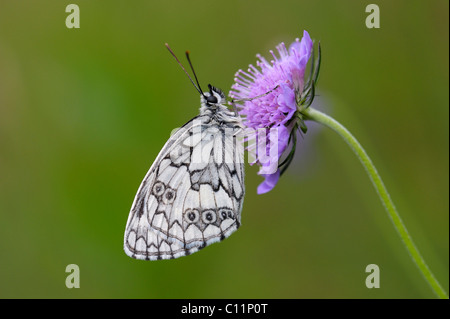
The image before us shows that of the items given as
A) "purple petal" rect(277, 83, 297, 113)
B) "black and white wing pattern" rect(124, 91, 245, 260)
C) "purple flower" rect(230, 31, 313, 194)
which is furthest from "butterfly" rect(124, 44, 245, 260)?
"purple petal" rect(277, 83, 297, 113)

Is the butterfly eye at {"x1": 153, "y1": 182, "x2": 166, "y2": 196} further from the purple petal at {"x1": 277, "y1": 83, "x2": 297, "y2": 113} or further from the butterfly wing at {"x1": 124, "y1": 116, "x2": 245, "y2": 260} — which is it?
the purple petal at {"x1": 277, "y1": 83, "x2": 297, "y2": 113}

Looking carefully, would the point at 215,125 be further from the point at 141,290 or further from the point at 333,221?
the point at 333,221

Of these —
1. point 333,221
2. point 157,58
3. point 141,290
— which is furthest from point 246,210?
point 157,58

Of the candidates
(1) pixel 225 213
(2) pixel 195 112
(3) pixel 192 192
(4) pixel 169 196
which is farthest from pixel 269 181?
(2) pixel 195 112

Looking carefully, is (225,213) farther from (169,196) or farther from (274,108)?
(274,108)

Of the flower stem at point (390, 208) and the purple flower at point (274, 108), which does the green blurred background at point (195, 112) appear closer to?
the purple flower at point (274, 108)

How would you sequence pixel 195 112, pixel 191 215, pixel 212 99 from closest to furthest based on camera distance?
1. pixel 191 215
2. pixel 212 99
3. pixel 195 112

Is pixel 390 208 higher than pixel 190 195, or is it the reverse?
pixel 190 195

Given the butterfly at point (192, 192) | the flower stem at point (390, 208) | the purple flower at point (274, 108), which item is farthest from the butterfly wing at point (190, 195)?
the flower stem at point (390, 208)

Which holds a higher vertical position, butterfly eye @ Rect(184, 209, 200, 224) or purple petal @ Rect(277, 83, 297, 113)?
purple petal @ Rect(277, 83, 297, 113)
